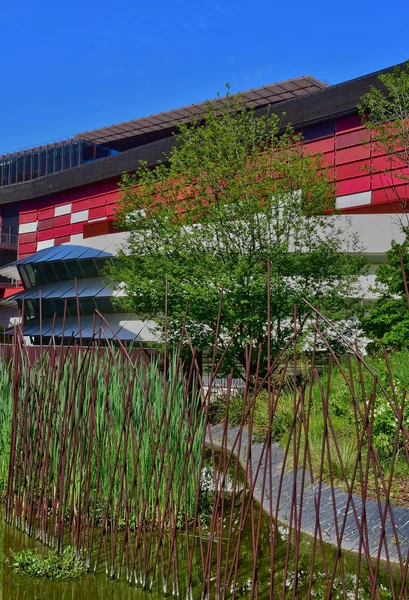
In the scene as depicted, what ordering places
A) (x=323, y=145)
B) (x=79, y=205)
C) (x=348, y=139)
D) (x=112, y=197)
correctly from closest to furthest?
1. (x=348, y=139)
2. (x=323, y=145)
3. (x=112, y=197)
4. (x=79, y=205)

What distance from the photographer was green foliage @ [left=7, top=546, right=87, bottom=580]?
16.2 ft

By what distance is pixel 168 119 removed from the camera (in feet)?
134

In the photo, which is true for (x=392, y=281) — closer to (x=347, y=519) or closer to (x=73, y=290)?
(x=347, y=519)

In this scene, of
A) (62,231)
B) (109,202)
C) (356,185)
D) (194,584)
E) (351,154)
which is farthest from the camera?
(62,231)

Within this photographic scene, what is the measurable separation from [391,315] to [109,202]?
25.6m

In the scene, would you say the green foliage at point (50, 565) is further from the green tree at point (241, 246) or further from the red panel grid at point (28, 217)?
the red panel grid at point (28, 217)

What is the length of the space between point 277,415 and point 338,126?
1918 cm

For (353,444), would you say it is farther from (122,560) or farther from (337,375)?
(122,560)

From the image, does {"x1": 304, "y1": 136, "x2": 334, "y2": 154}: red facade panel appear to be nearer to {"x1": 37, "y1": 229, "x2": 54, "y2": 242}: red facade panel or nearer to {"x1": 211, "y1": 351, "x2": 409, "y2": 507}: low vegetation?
{"x1": 211, "y1": 351, "x2": 409, "y2": 507}: low vegetation

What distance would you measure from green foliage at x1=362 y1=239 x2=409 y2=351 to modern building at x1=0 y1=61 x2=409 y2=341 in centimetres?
316

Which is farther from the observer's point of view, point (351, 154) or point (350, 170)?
point (351, 154)

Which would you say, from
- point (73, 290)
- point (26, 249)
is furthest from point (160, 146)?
point (26, 249)

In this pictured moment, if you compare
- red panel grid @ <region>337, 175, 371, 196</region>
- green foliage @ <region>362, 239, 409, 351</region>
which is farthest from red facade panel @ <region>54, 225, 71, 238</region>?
green foliage @ <region>362, 239, 409, 351</region>

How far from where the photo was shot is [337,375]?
478 inches
